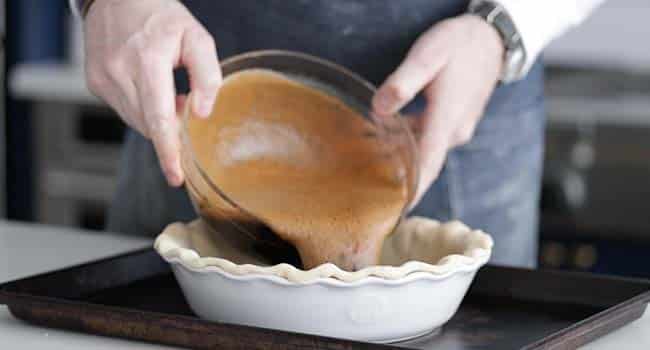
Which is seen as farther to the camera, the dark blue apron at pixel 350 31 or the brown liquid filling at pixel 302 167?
the dark blue apron at pixel 350 31

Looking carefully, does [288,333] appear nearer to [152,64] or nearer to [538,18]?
[152,64]

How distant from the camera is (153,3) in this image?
3.25 ft

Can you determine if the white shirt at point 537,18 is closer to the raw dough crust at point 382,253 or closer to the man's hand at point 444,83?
the man's hand at point 444,83

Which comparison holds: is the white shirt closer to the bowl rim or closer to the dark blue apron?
the dark blue apron

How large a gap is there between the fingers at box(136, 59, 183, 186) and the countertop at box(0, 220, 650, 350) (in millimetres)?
142

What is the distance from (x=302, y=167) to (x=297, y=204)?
0.08 metres

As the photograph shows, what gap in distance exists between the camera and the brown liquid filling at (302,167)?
35.6 inches

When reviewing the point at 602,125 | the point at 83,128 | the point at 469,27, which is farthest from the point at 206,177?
the point at 83,128

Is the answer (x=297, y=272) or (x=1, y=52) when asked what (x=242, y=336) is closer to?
(x=297, y=272)

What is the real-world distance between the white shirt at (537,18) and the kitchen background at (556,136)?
1.23 meters

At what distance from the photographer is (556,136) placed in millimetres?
2535

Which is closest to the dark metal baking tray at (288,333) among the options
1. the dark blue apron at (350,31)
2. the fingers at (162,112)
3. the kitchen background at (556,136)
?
the fingers at (162,112)

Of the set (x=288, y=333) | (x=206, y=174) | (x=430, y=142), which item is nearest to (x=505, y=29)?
(x=430, y=142)

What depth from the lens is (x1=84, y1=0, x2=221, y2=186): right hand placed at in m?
0.88
